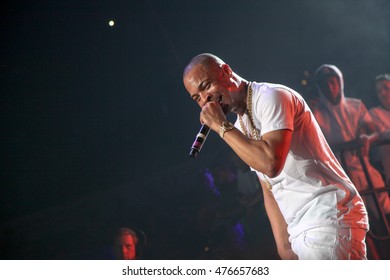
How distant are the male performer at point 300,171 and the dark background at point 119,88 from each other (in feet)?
10.7

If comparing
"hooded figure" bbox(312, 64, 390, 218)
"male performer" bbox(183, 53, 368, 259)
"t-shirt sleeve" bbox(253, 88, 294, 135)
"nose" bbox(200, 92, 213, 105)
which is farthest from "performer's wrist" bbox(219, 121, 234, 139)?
"hooded figure" bbox(312, 64, 390, 218)

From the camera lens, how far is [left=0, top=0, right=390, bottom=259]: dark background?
17.3 feet

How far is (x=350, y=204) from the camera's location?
1926mm

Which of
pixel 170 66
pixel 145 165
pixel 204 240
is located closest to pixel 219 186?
pixel 204 240

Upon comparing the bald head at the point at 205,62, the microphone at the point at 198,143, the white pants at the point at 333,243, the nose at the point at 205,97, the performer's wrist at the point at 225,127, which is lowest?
the white pants at the point at 333,243

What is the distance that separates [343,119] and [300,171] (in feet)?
10.4

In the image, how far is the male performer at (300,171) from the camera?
1.88m

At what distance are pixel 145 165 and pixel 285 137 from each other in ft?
13.2

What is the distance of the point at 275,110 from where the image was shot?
1909 millimetres

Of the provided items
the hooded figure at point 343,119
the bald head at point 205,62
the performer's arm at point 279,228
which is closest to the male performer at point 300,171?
the performer's arm at point 279,228

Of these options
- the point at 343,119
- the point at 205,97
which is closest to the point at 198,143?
the point at 205,97

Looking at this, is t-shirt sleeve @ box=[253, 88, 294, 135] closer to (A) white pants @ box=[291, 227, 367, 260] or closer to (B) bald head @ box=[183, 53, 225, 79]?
(B) bald head @ box=[183, 53, 225, 79]

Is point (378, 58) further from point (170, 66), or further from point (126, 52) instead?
point (126, 52)

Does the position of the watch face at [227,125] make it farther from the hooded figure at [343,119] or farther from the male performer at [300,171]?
the hooded figure at [343,119]
